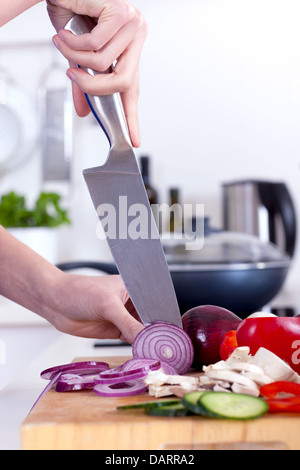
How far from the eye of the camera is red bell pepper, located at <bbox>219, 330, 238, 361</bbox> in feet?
2.51

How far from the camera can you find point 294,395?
596 mm

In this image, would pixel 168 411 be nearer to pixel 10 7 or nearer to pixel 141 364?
pixel 141 364

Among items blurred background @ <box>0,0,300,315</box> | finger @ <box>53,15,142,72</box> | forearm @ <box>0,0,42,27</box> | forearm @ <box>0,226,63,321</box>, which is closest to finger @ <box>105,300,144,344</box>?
forearm @ <box>0,226,63,321</box>

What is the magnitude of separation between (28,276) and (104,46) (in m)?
0.37

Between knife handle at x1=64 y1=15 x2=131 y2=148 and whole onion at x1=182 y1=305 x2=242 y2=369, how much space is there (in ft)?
0.85

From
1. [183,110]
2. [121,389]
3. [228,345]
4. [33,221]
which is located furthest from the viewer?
[183,110]

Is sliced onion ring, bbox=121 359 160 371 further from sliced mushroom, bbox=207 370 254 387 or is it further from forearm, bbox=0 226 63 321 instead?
forearm, bbox=0 226 63 321

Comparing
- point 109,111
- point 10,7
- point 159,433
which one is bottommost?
point 159,433

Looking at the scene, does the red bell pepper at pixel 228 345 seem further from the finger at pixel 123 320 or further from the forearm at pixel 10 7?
the forearm at pixel 10 7

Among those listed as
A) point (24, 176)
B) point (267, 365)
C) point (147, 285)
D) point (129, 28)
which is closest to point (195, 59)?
point (24, 176)

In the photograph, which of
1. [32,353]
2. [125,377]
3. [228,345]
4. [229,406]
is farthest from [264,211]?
[229,406]

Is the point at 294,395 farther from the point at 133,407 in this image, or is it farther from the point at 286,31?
the point at 286,31

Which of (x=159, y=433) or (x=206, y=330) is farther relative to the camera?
(x=206, y=330)

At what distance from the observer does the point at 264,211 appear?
2086 mm
